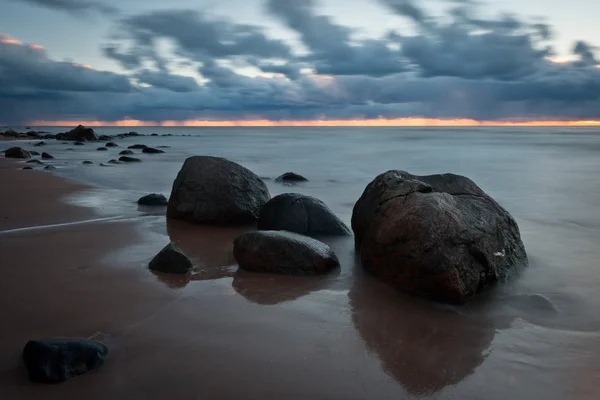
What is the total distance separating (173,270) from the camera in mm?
4402

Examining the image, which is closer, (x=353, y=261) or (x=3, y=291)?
(x=3, y=291)

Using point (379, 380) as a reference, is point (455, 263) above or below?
above

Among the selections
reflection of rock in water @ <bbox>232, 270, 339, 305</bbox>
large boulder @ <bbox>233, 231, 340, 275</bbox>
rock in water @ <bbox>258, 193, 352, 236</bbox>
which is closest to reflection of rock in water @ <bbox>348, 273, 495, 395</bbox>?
reflection of rock in water @ <bbox>232, 270, 339, 305</bbox>

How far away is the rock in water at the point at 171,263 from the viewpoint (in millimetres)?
4410

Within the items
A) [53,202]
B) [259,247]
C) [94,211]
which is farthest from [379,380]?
[53,202]

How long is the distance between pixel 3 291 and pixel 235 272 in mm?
1844

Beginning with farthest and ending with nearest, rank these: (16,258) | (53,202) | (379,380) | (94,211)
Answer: (53,202) < (94,211) < (16,258) < (379,380)

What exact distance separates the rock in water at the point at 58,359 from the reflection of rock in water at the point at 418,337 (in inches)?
64.9

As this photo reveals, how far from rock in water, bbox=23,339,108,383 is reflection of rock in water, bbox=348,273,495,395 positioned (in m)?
1.65

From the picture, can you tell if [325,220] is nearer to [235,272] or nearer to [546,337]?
[235,272]

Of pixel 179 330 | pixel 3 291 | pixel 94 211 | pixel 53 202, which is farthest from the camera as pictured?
pixel 53 202

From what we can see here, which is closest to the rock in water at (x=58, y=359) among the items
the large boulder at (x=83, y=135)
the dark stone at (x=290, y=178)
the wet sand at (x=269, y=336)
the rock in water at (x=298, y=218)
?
the wet sand at (x=269, y=336)

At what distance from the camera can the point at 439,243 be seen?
3.97m

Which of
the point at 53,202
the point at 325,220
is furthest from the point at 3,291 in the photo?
the point at 53,202
